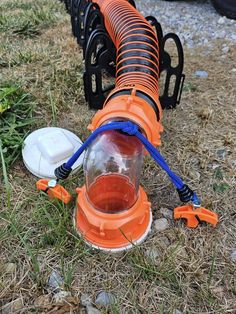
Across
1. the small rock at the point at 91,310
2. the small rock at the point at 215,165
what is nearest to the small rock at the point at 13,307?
the small rock at the point at 91,310

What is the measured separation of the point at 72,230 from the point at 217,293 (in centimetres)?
62

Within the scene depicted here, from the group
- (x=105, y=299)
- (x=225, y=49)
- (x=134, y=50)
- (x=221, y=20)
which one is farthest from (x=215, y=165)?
(x=221, y=20)

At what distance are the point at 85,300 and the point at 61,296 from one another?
89mm

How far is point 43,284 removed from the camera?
1.50 meters

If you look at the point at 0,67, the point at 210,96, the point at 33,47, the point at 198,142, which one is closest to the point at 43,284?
the point at 198,142

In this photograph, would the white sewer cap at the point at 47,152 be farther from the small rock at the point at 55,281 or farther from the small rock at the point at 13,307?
the small rock at the point at 13,307

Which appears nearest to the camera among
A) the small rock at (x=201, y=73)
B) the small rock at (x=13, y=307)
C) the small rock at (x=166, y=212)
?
the small rock at (x=13, y=307)

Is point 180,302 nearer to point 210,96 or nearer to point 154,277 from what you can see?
point 154,277

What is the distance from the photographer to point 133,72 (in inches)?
74.7

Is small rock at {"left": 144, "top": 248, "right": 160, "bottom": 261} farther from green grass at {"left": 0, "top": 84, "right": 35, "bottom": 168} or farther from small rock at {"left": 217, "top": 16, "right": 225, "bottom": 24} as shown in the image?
small rock at {"left": 217, "top": 16, "right": 225, "bottom": 24}

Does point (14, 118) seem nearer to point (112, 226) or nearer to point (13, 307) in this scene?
point (112, 226)

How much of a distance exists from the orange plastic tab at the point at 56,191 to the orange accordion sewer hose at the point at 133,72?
0.34 meters

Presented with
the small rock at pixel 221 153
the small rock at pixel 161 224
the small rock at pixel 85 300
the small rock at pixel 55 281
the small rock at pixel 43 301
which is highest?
the small rock at pixel 43 301

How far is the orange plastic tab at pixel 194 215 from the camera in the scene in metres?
1.69
